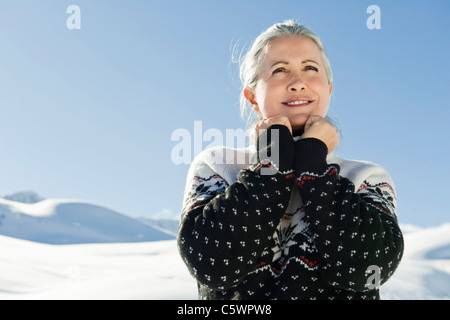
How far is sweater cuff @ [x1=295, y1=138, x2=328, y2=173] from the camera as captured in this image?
195 centimetres

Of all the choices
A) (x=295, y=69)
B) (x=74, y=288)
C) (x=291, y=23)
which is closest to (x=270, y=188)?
(x=295, y=69)

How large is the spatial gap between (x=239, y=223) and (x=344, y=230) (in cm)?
41

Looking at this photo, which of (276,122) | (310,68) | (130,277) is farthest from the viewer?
(130,277)

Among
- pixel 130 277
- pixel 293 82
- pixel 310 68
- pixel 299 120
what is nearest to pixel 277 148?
pixel 299 120

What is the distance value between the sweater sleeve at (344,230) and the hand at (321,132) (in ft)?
0.32

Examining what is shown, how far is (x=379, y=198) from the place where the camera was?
84.0 inches

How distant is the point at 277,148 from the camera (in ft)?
6.58

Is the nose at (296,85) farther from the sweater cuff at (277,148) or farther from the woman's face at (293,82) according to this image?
the sweater cuff at (277,148)

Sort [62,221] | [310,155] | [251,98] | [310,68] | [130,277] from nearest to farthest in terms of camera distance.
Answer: [310,155]
[310,68]
[251,98]
[130,277]
[62,221]

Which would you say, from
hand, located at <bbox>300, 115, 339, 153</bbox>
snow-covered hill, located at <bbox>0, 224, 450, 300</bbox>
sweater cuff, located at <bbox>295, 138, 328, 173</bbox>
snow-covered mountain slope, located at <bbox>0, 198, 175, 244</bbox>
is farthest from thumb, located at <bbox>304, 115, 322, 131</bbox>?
snow-covered mountain slope, located at <bbox>0, 198, 175, 244</bbox>

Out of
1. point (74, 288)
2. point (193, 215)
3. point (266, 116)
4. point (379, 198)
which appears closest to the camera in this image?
point (193, 215)

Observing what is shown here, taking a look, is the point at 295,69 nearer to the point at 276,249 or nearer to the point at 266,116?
the point at 266,116

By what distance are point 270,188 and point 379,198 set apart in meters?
0.58

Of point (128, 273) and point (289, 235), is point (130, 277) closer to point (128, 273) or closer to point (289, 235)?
point (128, 273)
